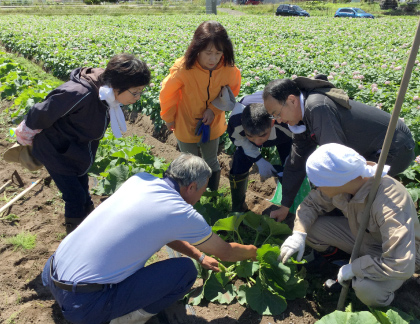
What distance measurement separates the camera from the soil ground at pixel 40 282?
104 inches

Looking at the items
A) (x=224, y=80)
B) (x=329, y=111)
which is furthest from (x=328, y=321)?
(x=224, y=80)

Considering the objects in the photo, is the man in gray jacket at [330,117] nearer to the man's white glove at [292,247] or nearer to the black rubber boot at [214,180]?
the man's white glove at [292,247]

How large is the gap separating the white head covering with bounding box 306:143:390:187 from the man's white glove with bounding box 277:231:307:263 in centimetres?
50

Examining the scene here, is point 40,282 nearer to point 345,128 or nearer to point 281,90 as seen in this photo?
point 281,90

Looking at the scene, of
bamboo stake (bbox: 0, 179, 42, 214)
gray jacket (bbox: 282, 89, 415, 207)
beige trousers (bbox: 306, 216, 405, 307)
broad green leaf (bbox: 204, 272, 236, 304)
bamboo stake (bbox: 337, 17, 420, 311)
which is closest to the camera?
bamboo stake (bbox: 337, 17, 420, 311)

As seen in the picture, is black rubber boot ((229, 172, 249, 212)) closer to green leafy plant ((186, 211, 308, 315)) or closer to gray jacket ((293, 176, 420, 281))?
green leafy plant ((186, 211, 308, 315))

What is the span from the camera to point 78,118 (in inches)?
113

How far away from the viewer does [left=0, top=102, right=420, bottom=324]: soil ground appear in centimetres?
263

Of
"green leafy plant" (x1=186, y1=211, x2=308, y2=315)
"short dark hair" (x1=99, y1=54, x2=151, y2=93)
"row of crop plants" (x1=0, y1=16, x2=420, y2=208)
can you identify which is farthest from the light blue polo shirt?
"row of crop plants" (x1=0, y1=16, x2=420, y2=208)

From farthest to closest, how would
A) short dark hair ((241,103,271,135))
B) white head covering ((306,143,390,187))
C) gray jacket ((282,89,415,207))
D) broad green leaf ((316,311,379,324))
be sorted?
short dark hair ((241,103,271,135)) < gray jacket ((282,89,415,207)) < white head covering ((306,143,390,187)) < broad green leaf ((316,311,379,324))

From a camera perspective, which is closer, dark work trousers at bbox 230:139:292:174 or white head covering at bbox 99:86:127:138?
white head covering at bbox 99:86:127:138

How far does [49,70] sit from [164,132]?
5.99 m

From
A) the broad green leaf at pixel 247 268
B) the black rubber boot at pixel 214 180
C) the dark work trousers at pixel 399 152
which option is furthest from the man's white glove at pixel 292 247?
the black rubber boot at pixel 214 180

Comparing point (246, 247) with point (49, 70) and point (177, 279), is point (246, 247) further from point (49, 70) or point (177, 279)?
point (49, 70)
